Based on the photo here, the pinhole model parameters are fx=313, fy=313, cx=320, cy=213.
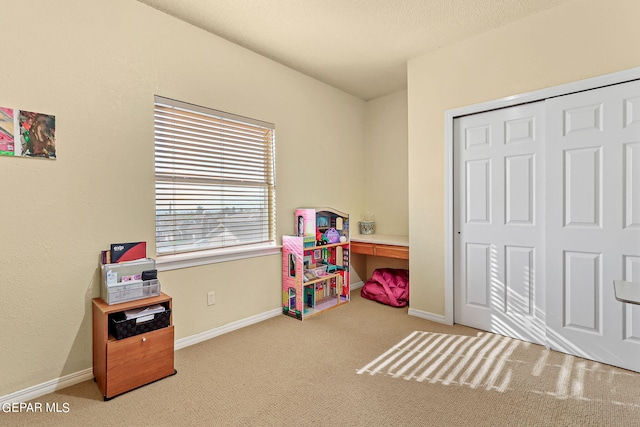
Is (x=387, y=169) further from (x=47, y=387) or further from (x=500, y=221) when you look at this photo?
(x=47, y=387)

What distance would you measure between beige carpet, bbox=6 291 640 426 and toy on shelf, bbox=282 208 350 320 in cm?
57

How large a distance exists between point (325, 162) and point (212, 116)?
59.3 inches

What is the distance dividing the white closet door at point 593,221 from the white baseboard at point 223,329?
2.49 metres

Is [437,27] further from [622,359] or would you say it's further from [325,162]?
[622,359]

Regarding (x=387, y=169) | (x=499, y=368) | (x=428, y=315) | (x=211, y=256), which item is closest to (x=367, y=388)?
(x=499, y=368)

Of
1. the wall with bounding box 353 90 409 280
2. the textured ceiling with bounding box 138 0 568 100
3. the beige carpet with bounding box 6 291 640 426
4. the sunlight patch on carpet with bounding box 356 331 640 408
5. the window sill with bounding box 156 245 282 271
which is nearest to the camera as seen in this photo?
the beige carpet with bounding box 6 291 640 426

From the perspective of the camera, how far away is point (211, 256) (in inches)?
109

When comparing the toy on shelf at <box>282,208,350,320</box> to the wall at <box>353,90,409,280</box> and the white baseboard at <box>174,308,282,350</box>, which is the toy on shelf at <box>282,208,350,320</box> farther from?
the wall at <box>353,90,409,280</box>

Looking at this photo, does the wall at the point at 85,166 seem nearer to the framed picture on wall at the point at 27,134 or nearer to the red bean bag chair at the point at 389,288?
the framed picture on wall at the point at 27,134

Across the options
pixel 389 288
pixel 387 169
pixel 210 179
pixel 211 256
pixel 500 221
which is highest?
pixel 387 169

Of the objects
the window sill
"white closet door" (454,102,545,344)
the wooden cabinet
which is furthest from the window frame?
"white closet door" (454,102,545,344)

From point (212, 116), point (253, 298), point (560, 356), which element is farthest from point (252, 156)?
point (560, 356)

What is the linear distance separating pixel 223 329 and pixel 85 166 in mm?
1723

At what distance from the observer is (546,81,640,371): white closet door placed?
2.19 m
